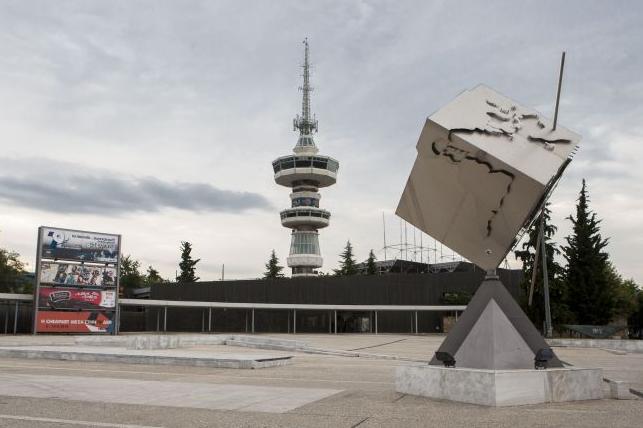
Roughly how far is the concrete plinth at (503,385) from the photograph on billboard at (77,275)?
41.5 m

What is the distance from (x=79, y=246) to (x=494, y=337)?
43.3 m

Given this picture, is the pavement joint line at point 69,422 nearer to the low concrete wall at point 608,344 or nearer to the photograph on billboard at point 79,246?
the low concrete wall at point 608,344

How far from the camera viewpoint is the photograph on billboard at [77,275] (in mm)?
46875

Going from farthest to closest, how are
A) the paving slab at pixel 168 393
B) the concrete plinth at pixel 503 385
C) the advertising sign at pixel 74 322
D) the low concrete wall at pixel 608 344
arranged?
the advertising sign at pixel 74 322, the low concrete wall at pixel 608 344, the paving slab at pixel 168 393, the concrete plinth at pixel 503 385

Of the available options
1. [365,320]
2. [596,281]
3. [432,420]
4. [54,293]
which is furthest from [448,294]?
[432,420]

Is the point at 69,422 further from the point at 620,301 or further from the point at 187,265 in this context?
the point at 187,265

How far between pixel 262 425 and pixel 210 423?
2.65 ft

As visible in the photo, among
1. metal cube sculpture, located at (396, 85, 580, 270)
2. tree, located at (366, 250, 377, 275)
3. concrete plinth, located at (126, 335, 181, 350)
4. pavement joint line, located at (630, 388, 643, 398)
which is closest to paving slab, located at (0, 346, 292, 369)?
concrete plinth, located at (126, 335, 181, 350)

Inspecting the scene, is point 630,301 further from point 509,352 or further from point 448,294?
point 509,352

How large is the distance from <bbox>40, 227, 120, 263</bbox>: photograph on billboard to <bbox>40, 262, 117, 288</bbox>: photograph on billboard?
0.63m

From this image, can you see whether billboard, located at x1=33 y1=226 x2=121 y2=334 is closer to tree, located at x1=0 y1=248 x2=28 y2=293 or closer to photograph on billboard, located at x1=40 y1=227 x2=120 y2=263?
photograph on billboard, located at x1=40 y1=227 x2=120 y2=263


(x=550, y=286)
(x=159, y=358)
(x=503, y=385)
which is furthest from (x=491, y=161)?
(x=550, y=286)

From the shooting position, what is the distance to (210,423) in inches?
346

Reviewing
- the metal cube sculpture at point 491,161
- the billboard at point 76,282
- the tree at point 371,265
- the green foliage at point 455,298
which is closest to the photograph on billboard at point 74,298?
the billboard at point 76,282
